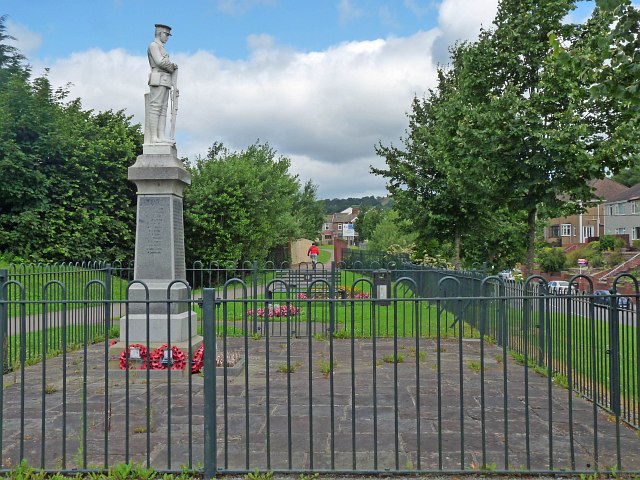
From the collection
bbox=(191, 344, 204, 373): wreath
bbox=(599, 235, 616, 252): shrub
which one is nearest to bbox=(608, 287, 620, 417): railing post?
bbox=(191, 344, 204, 373): wreath

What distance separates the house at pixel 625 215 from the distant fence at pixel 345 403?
51.7m

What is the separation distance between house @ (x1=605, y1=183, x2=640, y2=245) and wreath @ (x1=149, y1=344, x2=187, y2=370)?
176ft

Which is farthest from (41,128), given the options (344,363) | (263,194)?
(344,363)

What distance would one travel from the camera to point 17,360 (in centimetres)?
895

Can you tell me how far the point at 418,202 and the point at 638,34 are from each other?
15.3m

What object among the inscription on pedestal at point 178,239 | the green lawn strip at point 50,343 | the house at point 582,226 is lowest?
the green lawn strip at point 50,343

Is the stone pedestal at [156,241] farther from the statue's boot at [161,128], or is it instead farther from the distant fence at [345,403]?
the distant fence at [345,403]

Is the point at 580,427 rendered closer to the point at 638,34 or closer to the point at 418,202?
the point at 638,34

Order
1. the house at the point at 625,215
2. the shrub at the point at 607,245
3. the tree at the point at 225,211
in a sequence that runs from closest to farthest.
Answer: the tree at the point at 225,211
the shrub at the point at 607,245
the house at the point at 625,215

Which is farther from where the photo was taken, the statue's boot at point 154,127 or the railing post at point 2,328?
the statue's boot at point 154,127

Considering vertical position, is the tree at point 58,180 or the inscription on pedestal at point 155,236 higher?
the tree at point 58,180

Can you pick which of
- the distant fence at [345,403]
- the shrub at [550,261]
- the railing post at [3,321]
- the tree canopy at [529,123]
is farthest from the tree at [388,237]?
the railing post at [3,321]

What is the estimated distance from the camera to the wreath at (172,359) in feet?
26.2

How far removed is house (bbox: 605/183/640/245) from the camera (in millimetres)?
55781
